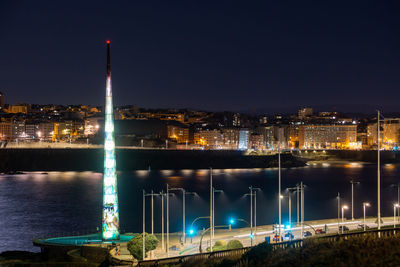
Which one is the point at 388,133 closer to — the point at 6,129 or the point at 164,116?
the point at 164,116

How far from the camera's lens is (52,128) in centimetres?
14488

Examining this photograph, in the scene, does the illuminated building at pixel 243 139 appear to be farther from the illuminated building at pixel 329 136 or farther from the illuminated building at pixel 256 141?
the illuminated building at pixel 329 136

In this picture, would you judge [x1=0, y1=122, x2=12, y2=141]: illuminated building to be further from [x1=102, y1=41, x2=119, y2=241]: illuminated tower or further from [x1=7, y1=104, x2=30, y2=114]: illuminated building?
[x1=102, y1=41, x2=119, y2=241]: illuminated tower

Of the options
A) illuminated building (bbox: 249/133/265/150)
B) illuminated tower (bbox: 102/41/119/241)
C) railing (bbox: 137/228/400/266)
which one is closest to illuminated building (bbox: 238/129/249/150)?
illuminated building (bbox: 249/133/265/150)

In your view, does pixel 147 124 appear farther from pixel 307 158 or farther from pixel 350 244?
pixel 350 244

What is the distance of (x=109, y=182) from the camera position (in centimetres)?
2011

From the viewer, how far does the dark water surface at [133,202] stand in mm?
33844

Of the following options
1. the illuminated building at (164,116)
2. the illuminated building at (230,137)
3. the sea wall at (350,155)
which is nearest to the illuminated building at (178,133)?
the illuminated building at (230,137)

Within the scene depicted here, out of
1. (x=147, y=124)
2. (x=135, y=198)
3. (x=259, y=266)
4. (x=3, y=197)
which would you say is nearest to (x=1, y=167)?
(x=3, y=197)

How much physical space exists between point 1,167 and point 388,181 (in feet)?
201

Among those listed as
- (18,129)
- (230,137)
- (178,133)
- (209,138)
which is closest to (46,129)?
(18,129)

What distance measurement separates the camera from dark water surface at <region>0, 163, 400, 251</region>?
33844mm

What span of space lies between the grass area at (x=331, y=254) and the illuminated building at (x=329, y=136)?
13811 centimetres

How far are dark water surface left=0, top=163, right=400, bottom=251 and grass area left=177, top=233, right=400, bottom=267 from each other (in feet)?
61.1
